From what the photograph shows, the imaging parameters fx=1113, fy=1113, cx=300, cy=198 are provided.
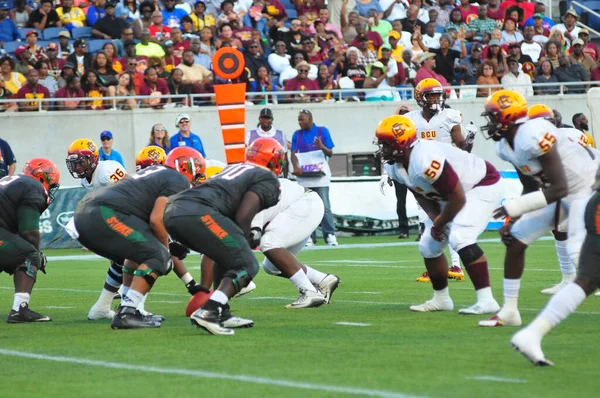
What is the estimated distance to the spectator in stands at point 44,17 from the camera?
22.2 m

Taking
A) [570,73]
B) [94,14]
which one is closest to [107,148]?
[94,14]

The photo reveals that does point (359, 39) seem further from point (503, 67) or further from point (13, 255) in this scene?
point (13, 255)

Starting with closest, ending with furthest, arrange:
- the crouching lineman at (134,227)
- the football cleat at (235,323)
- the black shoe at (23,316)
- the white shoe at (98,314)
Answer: the football cleat at (235,323)
the crouching lineman at (134,227)
the black shoe at (23,316)
the white shoe at (98,314)

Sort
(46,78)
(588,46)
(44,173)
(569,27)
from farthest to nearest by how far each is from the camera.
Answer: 1. (569,27)
2. (588,46)
3. (46,78)
4. (44,173)

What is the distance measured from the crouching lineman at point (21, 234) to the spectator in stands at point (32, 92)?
37.0 ft

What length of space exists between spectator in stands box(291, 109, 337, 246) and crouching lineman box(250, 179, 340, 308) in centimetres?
774

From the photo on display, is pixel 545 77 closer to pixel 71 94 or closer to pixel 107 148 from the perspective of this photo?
pixel 71 94

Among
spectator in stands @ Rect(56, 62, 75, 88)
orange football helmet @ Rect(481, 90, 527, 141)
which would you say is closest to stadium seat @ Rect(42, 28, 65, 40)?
spectator in stands @ Rect(56, 62, 75, 88)

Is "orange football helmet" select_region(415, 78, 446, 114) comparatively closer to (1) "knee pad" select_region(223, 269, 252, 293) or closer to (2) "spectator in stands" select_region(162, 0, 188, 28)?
(1) "knee pad" select_region(223, 269, 252, 293)

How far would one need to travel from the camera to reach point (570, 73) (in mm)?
23828

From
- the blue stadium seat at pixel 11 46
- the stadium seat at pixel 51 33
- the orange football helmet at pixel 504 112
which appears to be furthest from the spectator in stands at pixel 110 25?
the orange football helmet at pixel 504 112

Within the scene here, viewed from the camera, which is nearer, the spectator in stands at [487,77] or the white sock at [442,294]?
the white sock at [442,294]

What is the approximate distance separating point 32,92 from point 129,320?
12810mm

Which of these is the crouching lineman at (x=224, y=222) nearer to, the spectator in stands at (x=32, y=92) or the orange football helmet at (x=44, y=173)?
the orange football helmet at (x=44, y=173)
